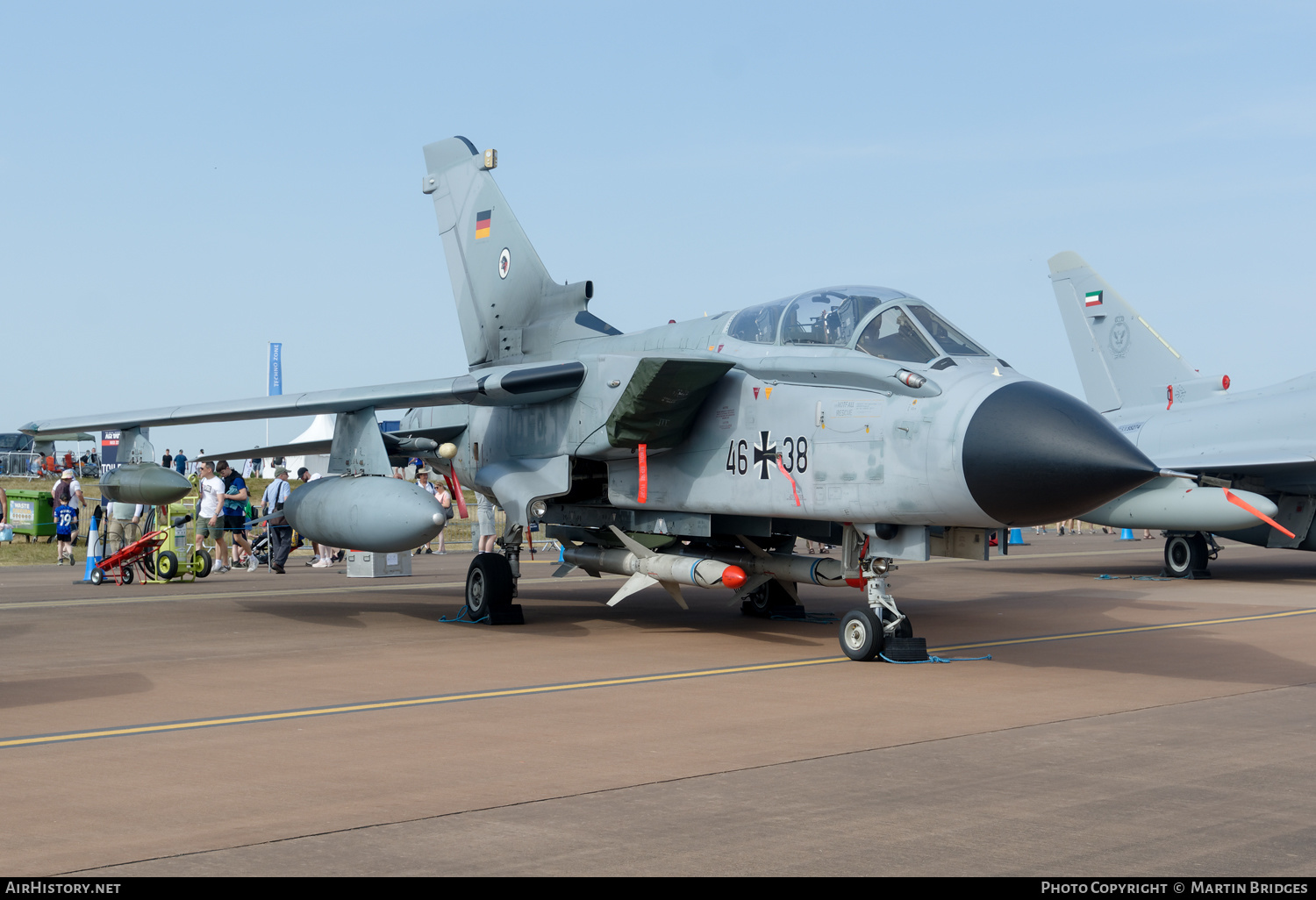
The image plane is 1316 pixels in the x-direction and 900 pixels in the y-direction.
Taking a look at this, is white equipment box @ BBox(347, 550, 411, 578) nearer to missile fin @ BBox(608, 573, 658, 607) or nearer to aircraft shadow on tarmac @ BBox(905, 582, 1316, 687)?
missile fin @ BBox(608, 573, 658, 607)

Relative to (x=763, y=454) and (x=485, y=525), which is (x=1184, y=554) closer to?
(x=485, y=525)

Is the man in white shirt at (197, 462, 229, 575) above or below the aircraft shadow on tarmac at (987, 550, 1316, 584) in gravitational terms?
above

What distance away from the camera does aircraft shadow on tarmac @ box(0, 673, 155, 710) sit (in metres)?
7.79

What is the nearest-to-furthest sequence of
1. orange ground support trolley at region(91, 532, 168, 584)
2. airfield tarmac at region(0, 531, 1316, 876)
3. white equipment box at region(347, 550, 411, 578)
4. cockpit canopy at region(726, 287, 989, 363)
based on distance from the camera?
airfield tarmac at region(0, 531, 1316, 876) → cockpit canopy at region(726, 287, 989, 363) → orange ground support trolley at region(91, 532, 168, 584) → white equipment box at region(347, 550, 411, 578)

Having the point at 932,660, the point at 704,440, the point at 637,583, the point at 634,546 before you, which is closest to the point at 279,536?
the point at 634,546

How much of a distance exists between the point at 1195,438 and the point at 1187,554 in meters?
2.00

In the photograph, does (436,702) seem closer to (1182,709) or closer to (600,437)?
(600,437)

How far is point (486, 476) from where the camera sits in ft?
42.2

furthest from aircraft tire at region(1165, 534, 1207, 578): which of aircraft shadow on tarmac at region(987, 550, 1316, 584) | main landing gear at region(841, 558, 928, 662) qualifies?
main landing gear at region(841, 558, 928, 662)

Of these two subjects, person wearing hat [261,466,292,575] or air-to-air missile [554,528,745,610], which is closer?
air-to-air missile [554,528,745,610]

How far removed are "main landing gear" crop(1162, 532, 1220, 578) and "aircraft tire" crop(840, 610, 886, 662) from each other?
1132 cm

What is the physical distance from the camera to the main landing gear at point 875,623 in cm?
953

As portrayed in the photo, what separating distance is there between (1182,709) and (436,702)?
4.66 metres

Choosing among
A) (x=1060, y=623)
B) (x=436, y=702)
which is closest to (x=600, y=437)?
(x=436, y=702)
